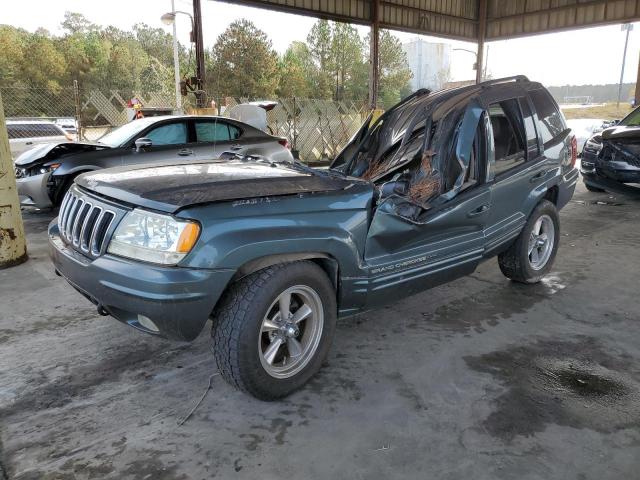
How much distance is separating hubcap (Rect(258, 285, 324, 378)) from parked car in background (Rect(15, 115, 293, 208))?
4126mm

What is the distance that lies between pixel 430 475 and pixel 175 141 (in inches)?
255

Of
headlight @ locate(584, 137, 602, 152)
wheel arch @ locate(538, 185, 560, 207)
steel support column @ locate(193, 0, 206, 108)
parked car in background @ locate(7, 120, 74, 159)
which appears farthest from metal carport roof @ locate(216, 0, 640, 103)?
wheel arch @ locate(538, 185, 560, 207)

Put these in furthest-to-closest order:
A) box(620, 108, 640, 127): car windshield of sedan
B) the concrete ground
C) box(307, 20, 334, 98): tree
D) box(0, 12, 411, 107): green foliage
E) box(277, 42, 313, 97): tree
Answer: box(307, 20, 334, 98): tree → box(277, 42, 313, 97): tree → box(0, 12, 411, 107): green foliage → box(620, 108, 640, 127): car windshield of sedan → the concrete ground

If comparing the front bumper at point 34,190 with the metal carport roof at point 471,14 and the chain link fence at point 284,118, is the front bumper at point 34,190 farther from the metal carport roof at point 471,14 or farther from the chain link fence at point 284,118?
the metal carport roof at point 471,14

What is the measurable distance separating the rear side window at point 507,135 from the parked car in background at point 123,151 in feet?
11.8

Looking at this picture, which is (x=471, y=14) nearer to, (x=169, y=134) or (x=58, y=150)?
(x=169, y=134)

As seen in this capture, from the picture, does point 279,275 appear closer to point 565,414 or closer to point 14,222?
point 565,414

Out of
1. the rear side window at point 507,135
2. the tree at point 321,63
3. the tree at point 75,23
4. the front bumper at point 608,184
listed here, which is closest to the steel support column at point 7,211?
the rear side window at point 507,135

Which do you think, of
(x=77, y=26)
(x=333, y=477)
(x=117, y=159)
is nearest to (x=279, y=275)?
(x=333, y=477)

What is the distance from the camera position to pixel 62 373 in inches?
122

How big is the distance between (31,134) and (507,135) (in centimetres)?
1307

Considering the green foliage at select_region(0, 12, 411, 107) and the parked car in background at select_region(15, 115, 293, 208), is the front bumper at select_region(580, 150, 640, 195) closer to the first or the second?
the parked car in background at select_region(15, 115, 293, 208)

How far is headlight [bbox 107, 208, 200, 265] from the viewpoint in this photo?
2.39 m

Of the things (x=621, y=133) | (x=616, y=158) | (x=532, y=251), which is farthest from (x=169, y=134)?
(x=621, y=133)
